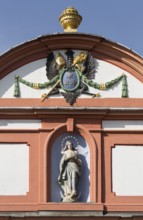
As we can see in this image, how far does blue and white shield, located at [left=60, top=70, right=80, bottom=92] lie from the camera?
17314mm

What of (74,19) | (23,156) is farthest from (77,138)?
(74,19)

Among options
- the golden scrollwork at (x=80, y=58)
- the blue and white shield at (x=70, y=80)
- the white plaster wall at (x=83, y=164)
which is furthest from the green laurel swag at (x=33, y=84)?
the white plaster wall at (x=83, y=164)

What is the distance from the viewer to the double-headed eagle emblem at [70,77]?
17312 millimetres

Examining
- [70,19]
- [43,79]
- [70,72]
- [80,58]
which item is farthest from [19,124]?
[70,19]

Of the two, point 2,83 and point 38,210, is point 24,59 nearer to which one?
point 2,83

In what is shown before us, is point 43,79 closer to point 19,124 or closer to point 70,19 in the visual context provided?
point 19,124

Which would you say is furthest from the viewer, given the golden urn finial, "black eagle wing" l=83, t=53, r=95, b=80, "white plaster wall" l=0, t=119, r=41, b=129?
the golden urn finial

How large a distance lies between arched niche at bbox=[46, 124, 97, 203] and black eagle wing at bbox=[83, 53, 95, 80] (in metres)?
1.04

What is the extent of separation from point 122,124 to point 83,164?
1053 millimetres

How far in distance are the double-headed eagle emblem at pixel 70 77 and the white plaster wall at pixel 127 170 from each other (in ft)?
3.53

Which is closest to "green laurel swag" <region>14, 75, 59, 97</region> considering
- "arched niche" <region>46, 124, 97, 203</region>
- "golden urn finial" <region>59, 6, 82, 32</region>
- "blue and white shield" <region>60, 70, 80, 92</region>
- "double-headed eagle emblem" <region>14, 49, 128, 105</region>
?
"double-headed eagle emblem" <region>14, 49, 128, 105</region>

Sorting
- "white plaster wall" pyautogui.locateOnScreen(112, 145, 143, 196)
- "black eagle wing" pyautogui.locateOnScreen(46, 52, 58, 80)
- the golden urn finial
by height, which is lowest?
"white plaster wall" pyautogui.locateOnScreen(112, 145, 143, 196)

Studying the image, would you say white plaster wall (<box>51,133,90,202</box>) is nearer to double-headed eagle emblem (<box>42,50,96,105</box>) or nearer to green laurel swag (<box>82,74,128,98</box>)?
double-headed eagle emblem (<box>42,50,96,105</box>)

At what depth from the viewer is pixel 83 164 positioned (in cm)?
1705
